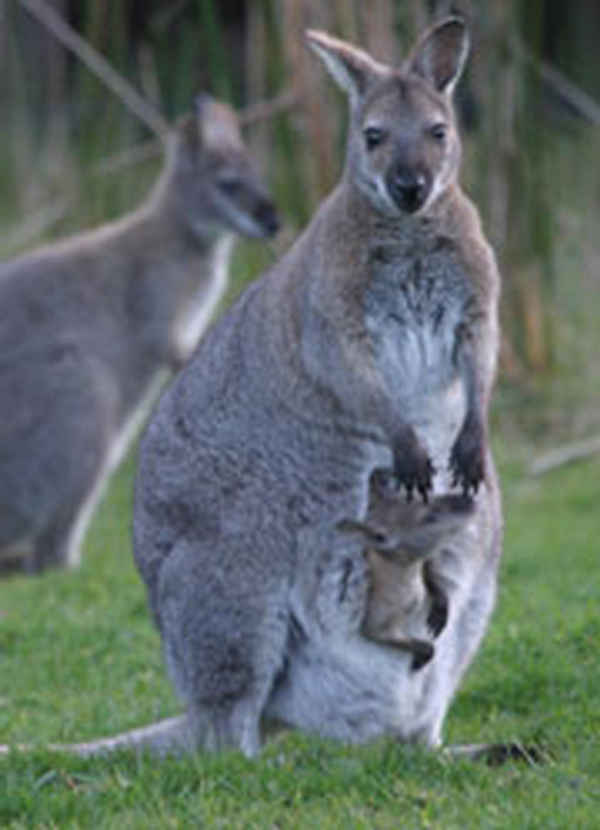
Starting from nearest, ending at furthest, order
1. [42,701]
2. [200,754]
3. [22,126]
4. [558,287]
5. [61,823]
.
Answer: [61,823]
[200,754]
[42,701]
[558,287]
[22,126]

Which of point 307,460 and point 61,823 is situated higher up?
point 307,460

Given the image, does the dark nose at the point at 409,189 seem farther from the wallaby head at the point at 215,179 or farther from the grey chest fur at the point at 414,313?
the wallaby head at the point at 215,179

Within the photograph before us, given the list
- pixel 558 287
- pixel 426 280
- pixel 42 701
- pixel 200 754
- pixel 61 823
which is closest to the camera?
pixel 61 823

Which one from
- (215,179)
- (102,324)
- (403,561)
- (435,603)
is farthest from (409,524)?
(215,179)

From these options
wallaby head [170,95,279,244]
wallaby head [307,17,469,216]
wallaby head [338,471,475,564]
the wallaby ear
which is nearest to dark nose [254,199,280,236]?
wallaby head [170,95,279,244]

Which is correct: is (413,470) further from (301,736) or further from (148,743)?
(148,743)

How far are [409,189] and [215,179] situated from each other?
532 cm

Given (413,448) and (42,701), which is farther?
(42,701)

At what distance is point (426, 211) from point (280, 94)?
492 centimetres

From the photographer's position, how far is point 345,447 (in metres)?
4.69

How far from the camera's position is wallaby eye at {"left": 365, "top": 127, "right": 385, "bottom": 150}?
15.7ft

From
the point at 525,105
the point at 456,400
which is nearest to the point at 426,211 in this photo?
the point at 456,400

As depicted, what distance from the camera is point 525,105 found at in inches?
363

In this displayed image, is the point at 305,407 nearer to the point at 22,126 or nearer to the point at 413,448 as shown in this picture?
the point at 413,448
